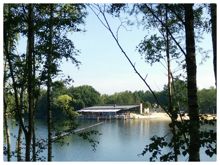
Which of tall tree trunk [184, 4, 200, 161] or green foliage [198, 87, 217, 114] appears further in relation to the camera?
green foliage [198, 87, 217, 114]

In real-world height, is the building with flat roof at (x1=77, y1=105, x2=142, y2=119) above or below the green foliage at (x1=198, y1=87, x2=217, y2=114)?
below

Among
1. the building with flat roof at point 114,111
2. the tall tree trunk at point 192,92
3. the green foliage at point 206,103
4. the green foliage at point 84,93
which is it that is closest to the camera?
the tall tree trunk at point 192,92

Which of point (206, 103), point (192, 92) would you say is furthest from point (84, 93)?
point (192, 92)

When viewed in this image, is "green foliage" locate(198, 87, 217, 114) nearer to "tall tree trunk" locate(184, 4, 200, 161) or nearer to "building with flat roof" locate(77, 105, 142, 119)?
"tall tree trunk" locate(184, 4, 200, 161)

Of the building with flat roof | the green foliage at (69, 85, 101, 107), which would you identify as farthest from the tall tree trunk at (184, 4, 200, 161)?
the building with flat roof

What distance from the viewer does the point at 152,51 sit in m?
10.8

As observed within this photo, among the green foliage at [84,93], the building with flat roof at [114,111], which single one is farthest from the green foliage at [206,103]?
A: the building with flat roof at [114,111]

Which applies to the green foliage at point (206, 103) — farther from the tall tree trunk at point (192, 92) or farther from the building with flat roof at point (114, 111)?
the building with flat roof at point (114, 111)

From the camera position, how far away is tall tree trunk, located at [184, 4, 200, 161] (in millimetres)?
4062

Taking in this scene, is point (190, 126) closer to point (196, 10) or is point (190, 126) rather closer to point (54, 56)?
point (196, 10)

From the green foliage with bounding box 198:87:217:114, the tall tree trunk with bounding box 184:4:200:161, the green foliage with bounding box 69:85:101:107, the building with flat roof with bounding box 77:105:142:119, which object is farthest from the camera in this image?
the building with flat roof with bounding box 77:105:142:119

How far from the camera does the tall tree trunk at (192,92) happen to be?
4062 millimetres

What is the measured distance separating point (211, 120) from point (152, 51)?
261 inches

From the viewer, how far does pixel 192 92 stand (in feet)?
14.3
